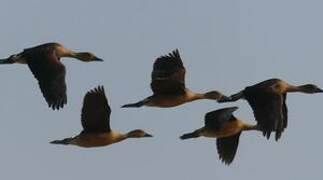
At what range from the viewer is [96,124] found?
4231 centimetres

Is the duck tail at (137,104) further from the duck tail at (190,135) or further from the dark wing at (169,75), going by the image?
the duck tail at (190,135)

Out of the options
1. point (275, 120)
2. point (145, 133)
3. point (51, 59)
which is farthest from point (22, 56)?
point (275, 120)

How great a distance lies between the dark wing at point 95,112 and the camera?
4169 centimetres

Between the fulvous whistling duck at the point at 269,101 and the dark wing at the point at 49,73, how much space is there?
4.41 meters

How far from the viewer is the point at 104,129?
42.5 metres

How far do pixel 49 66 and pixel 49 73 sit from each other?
0.33 meters

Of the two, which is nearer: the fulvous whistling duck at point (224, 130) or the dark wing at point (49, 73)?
the dark wing at point (49, 73)

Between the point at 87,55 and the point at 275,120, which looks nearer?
the point at 275,120

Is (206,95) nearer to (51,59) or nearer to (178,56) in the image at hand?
(178,56)

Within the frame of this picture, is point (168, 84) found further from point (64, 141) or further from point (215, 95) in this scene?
point (64, 141)

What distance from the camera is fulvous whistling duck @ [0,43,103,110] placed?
1638 inches

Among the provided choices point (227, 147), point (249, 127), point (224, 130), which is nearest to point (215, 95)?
point (249, 127)

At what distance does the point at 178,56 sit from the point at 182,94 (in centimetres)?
94

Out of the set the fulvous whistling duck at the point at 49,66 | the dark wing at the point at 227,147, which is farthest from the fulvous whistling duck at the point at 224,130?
the fulvous whistling duck at the point at 49,66
